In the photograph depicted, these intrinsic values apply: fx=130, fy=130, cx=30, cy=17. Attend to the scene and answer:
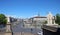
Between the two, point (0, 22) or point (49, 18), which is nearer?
point (49, 18)

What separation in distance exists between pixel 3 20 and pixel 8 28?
3314 centimetres

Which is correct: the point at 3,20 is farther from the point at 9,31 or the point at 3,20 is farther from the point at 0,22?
the point at 9,31

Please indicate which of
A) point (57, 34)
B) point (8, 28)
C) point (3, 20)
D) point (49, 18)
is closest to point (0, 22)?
point (3, 20)

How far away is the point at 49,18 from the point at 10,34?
4050 millimetres

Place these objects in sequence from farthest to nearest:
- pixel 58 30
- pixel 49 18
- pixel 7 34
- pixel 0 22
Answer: pixel 0 22 < pixel 7 34 < pixel 49 18 < pixel 58 30

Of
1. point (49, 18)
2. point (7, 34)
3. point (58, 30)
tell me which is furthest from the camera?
point (7, 34)

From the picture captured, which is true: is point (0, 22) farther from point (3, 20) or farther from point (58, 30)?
point (58, 30)

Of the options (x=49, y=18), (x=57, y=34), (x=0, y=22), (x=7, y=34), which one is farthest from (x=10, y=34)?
(x=0, y=22)

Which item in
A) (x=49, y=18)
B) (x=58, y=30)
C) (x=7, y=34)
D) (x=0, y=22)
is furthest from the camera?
(x=0, y=22)

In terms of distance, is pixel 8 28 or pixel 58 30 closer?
pixel 58 30

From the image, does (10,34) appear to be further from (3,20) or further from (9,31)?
(3,20)

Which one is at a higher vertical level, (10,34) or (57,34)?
(57,34)

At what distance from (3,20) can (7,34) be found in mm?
33440

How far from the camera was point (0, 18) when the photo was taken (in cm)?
4594
